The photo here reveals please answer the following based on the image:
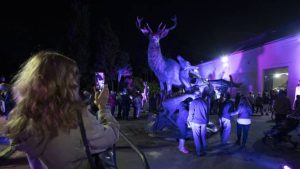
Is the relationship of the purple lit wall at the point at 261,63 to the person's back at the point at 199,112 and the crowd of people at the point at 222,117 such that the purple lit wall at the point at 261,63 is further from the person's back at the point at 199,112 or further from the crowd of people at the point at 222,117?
the person's back at the point at 199,112

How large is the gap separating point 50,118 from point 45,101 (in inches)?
4.4

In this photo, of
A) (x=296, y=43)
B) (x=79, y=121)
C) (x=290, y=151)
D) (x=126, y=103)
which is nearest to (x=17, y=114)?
(x=79, y=121)

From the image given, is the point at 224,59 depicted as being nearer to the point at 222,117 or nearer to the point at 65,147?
the point at 222,117

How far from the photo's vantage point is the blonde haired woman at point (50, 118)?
1851 millimetres

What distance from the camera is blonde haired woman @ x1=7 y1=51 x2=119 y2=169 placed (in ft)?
6.07

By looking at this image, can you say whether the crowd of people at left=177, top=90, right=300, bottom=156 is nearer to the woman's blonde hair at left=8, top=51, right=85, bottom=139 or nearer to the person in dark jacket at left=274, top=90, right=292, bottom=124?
the person in dark jacket at left=274, top=90, right=292, bottom=124

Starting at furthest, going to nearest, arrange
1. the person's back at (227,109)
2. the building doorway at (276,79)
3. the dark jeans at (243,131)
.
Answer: the building doorway at (276,79) < the person's back at (227,109) < the dark jeans at (243,131)

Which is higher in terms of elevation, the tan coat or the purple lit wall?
the purple lit wall

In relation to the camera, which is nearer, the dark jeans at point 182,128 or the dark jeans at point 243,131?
the dark jeans at point 243,131

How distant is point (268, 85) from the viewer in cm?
2195

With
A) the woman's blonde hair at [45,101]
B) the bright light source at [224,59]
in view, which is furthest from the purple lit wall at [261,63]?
the woman's blonde hair at [45,101]

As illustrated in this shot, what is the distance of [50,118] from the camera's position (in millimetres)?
1850

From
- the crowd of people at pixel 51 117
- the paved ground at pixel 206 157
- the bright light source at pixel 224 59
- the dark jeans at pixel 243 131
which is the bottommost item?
the paved ground at pixel 206 157

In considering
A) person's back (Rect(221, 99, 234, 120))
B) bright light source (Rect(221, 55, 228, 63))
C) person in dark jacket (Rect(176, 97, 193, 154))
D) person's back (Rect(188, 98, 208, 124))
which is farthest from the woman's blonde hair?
bright light source (Rect(221, 55, 228, 63))
